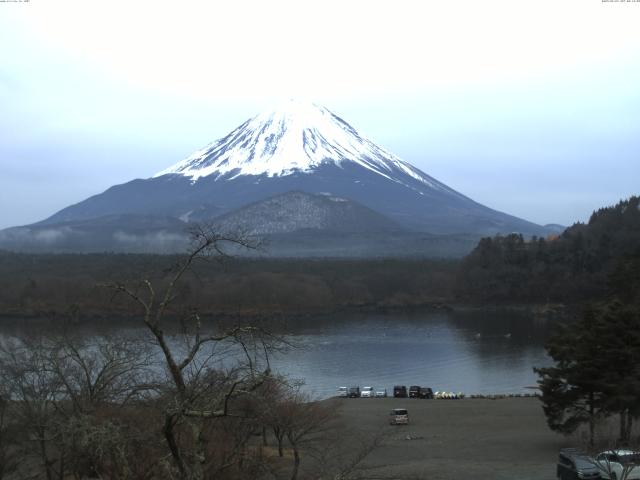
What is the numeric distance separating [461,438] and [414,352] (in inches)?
553

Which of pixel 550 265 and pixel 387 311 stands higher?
pixel 550 265

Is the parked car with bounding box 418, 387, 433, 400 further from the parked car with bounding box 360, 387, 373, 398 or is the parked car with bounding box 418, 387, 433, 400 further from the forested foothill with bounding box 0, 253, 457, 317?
the forested foothill with bounding box 0, 253, 457, 317

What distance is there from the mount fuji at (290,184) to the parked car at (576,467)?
101216 mm

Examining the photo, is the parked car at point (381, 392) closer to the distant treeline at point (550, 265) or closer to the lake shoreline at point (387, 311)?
the lake shoreline at point (387, 311)

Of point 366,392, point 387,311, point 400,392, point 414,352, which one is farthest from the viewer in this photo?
point 387,311

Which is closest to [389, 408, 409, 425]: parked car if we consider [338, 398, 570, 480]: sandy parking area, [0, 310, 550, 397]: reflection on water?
[338, 398, 570, 480]: sandy parking area

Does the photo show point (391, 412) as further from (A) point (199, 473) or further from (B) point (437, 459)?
(A) point (199, 473)

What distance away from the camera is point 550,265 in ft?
155

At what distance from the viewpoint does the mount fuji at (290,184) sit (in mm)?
117250

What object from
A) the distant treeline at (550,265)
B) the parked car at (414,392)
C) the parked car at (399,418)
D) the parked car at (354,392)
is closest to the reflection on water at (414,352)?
the parked car at (354,392)

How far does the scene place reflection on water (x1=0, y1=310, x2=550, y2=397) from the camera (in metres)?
22.2

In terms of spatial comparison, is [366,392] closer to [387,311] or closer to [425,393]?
[425,393]

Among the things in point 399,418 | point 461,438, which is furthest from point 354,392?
point 461,438

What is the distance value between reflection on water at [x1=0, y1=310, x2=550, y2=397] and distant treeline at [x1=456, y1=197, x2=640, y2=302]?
21.3 feet
